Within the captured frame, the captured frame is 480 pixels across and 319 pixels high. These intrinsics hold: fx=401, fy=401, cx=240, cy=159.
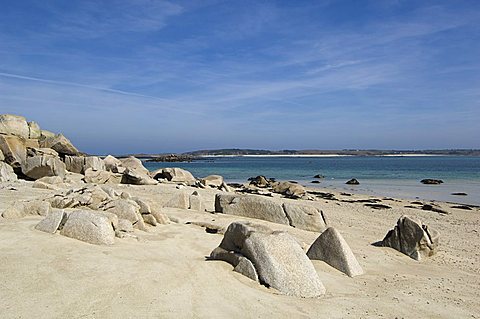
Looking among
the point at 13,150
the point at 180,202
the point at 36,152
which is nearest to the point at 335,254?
the point at 180,202

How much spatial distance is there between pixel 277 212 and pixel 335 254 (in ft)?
15.0

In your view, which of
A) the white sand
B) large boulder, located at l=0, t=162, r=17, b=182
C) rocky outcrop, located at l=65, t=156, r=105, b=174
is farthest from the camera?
rocky outcrop, located at l=65, t=156, r=105, b=174

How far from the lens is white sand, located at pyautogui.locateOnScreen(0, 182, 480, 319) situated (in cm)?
487

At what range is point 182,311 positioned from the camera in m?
4.84

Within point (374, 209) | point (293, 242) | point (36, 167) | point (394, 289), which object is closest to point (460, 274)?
point (394, 289)

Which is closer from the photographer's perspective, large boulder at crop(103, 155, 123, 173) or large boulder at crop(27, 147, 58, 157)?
large boulder at crop(27, 147, 58, 157)

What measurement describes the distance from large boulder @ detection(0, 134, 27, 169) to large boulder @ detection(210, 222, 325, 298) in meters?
20.9

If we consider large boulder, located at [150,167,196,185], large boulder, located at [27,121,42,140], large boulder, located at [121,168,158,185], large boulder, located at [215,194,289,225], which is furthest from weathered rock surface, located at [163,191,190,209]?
large boulder, located at [27,121,42,140]

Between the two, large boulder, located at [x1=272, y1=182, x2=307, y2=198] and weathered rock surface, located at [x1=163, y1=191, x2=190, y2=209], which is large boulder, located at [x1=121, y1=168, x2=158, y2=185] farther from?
weathered rock surface, located at [x1=163, y1=191, x2=190, y2=209]

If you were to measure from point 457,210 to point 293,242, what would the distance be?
64.4 ft

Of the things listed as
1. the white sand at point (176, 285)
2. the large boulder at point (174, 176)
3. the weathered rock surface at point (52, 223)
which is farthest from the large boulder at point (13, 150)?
the weathered rock surface at point (52, 223)

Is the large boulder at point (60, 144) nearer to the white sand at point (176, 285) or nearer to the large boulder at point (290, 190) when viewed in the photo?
the large boulder at point (290, 190)

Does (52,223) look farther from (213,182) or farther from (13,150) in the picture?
(213,182)

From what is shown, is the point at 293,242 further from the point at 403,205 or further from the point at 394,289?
the point at 403,205
